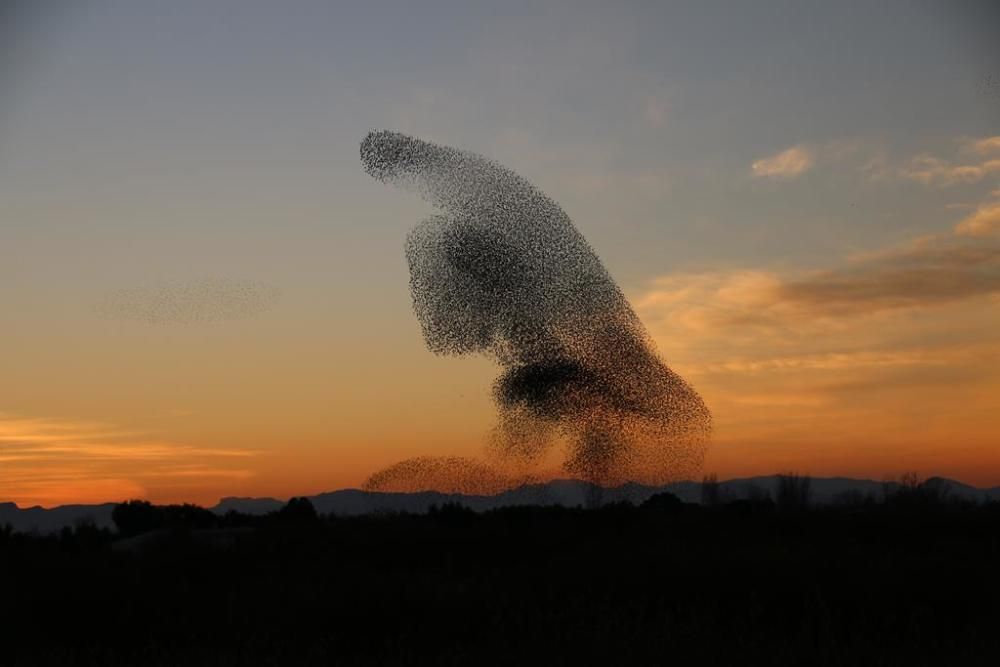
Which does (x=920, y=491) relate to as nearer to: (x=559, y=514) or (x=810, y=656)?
(x=559, y=514)

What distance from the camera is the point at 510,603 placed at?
12.1 metres

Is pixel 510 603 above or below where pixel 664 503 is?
below

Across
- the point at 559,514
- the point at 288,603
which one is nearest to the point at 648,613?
the point at 288,603

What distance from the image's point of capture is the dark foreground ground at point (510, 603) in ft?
31.7

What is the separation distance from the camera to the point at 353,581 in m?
12.9

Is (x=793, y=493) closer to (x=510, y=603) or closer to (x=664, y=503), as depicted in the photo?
(x=664, y=503)

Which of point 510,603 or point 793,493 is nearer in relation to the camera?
point 510,603

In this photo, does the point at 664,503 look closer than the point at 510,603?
No

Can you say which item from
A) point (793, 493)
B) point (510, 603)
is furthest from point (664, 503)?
point (510, 603)

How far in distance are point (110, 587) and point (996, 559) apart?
43.0 feet

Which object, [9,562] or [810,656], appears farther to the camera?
[9,562]

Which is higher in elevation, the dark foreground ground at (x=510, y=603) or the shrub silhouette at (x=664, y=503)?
the shrub silhouette at (x=664, y=503)

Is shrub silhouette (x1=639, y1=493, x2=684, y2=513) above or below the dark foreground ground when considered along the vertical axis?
above

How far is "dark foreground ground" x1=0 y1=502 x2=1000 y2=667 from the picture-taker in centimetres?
966
